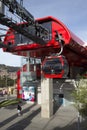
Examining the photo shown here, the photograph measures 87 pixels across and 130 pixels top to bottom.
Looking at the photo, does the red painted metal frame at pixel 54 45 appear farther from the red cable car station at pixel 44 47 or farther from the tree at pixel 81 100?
the tree at pixel 81 100

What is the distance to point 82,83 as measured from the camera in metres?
24.4

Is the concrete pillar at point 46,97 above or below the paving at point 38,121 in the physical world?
above

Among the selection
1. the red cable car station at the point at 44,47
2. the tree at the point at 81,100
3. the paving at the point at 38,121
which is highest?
the red cable car station at the point at 44,47

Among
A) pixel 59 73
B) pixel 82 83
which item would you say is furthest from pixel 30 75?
pixel 59 73

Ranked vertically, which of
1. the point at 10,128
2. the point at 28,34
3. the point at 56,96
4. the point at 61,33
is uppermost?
the point at 61,33

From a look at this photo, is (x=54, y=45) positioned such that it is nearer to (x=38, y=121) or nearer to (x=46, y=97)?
(x=46, y=97)

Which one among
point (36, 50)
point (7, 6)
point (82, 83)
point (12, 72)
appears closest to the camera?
point (7, 6)

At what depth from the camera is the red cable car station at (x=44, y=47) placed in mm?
19481

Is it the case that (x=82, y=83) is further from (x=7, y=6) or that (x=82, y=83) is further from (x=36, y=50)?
(x=7, y=6)

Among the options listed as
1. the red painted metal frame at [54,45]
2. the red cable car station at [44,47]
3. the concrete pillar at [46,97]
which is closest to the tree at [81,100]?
the red cable car station at [44,47]

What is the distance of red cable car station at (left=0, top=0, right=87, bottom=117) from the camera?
63.9 feet

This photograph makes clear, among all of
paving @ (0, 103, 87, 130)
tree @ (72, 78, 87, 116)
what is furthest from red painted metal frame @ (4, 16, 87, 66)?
paving @ (0, 103, 87, 130)

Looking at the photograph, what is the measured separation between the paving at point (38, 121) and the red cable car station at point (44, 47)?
1674mm

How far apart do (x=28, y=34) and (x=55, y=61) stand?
292 cm
